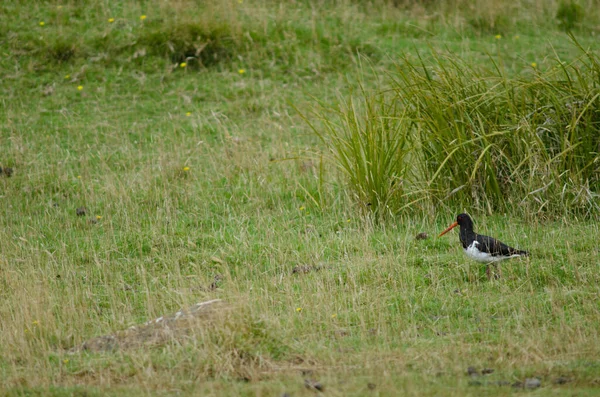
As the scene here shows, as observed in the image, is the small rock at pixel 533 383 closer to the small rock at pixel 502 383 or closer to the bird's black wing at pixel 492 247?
the small rock at pixel 502 383

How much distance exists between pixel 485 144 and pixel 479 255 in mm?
2144

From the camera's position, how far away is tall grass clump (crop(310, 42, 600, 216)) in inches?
316

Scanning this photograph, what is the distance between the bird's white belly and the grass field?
0.67ft

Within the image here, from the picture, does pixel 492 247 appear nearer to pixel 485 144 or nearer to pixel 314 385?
pixel 485 144

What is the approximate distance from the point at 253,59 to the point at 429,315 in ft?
28.5

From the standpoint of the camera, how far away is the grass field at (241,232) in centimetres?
506

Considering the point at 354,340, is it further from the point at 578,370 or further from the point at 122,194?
the point at 122,194

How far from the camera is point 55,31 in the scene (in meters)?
14.1

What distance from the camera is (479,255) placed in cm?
649

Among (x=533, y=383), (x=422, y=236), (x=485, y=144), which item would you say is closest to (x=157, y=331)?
(x=533, y=383)

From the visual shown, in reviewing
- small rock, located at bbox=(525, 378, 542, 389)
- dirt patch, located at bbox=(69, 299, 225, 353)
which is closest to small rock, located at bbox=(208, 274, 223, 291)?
dirt patch, located at bbox=(69, 299, 225, 353)

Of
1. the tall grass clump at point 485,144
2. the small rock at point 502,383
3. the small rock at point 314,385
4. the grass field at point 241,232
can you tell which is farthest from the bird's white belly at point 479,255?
the small rock at point 314,385

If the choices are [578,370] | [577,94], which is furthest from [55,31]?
[578,370]

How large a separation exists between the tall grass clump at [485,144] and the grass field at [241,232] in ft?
0.56
